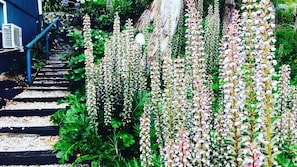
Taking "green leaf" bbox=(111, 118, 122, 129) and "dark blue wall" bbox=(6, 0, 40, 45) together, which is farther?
"dark blue wall" bbox=(6, 0, 40, 45)

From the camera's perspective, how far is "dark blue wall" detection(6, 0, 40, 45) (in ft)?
26.7

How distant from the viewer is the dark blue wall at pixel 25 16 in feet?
26.7

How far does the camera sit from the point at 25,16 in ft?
31.1

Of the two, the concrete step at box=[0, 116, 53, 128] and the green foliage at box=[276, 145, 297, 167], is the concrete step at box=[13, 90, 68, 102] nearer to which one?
the concrete step at box=[0, 116, 53, 128]

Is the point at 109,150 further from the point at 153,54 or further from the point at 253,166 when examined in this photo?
the point at 153,54

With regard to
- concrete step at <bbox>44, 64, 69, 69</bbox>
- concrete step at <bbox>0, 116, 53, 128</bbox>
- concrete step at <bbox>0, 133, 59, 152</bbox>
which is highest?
concrete step at <bbox>44, 64, 69, 69</bbox>

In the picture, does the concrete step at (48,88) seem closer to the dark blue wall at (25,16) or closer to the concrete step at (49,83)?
the concrete step at (49,83)

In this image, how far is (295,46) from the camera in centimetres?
816

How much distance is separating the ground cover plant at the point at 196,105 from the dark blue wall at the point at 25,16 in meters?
3.63

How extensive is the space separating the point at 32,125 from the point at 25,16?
5.19 meters

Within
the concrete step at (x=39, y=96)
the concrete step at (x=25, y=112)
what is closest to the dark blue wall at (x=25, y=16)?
the concrete step at (x=39, y=96)

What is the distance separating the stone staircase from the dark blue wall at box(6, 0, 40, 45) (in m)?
1.89

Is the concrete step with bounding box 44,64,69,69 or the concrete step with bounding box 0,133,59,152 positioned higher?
the concrete step with bounding box 44,64,69,69

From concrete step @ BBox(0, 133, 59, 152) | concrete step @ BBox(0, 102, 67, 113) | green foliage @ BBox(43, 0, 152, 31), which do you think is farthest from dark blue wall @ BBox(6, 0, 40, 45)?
concrete step @ BBox(0, 133, 59, 152)
